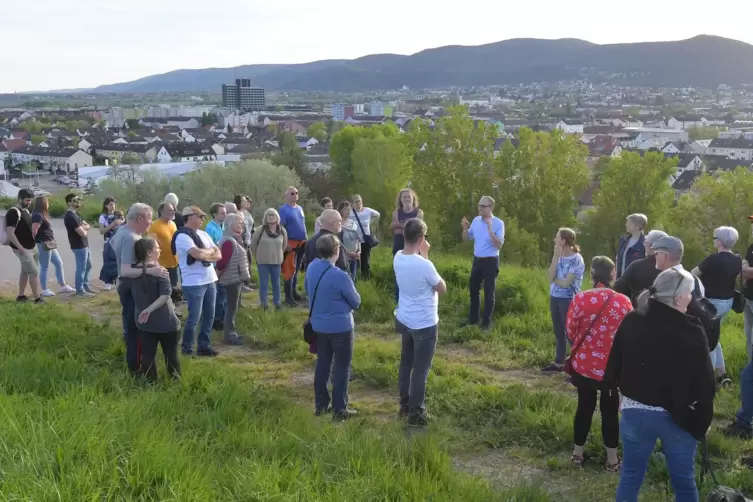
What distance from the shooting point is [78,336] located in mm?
7262

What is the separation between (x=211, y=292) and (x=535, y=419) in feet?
12.3

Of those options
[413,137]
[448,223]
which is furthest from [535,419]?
[413,137]

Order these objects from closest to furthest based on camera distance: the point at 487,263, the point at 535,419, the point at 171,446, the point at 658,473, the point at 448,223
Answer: the point at 171,446
the point at 658,473
the point at 535,419
the point at 487,263
the point at 448,223

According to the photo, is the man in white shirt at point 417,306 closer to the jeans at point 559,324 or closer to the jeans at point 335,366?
the jeans at point 335,366

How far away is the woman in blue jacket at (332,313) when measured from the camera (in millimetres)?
5453

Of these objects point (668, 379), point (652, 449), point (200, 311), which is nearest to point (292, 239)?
point (200, 311)

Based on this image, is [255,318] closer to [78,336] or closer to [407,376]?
[78,336]

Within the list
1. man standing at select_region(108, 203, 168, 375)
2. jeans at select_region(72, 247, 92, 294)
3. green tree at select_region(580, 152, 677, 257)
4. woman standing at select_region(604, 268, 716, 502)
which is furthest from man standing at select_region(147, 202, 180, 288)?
green tree at select_region(580, 152, 677, 257)

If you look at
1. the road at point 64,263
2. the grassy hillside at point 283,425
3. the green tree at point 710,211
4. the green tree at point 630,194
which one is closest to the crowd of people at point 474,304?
the grassy hillside at point 283,425

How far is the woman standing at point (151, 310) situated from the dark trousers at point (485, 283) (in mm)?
4034

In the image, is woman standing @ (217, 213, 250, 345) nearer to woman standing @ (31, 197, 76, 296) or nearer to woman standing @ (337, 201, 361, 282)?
woman standing @ (337, 201, 361, 282)

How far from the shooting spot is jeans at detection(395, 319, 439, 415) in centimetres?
550

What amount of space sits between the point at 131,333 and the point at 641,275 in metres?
4.53

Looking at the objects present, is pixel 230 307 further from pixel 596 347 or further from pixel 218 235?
pixel 596 347
